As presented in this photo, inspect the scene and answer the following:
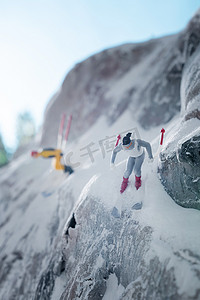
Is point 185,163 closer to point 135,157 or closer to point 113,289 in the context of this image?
point 135,157

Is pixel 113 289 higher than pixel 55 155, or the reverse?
pixel 55 155

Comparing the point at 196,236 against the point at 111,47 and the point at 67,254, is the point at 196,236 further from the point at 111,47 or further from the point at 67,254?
the point at 111,47

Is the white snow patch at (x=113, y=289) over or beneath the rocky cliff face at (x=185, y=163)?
beneath

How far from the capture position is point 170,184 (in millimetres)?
4047

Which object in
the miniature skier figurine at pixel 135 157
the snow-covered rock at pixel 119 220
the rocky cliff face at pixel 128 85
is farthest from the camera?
the rocky cliff face at pixel 128 85

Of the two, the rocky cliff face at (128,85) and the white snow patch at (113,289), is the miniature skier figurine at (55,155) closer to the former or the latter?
the rocky cliff face at (128,85)

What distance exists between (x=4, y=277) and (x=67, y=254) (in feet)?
10.6

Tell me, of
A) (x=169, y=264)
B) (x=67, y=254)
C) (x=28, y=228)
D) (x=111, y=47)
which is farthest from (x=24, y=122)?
(x=169, y=264)

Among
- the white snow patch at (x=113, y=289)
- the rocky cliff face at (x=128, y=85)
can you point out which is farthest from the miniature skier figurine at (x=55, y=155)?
the white snow patch at (x=113, y=289)

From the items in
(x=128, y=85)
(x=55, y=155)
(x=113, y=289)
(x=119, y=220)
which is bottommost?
(x=113, y=289)

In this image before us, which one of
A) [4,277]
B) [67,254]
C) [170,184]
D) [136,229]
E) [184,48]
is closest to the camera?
[136,229]

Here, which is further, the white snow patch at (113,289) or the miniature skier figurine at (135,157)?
the miniature skier figurine at (135,157)

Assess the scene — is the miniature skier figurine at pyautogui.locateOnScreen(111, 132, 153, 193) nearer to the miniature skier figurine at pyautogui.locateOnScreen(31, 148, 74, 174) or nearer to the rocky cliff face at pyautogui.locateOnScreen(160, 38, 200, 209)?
the rocky cliff face at pyautogui.locateOnScreen(160, 38, 200, 209)

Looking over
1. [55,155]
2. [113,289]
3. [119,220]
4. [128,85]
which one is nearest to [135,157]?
[119,220]
